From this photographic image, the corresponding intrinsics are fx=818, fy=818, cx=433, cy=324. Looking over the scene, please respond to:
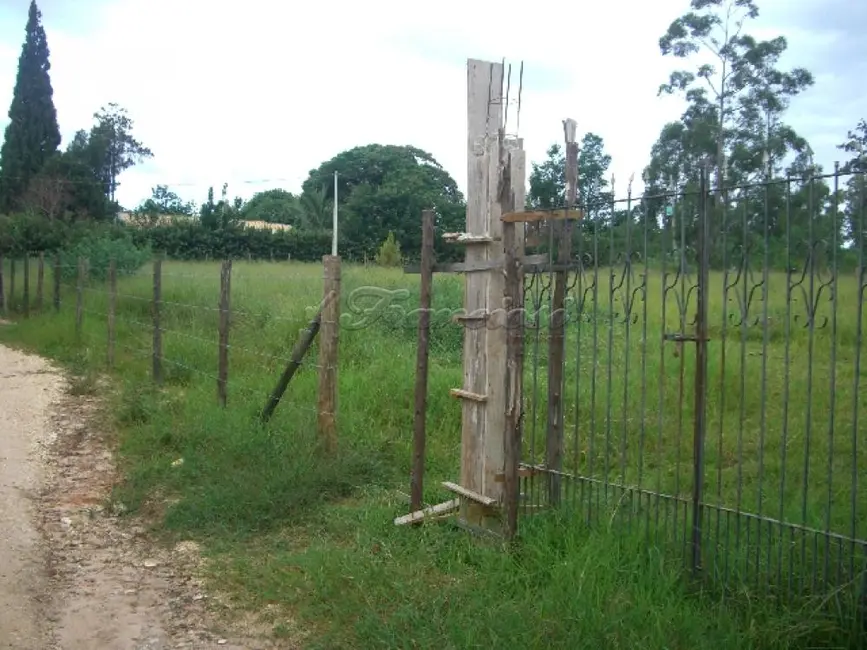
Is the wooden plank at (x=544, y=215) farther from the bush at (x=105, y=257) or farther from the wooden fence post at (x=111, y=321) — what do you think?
the bush at (x=105, y=257)

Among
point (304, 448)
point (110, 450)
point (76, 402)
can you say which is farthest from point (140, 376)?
point (304, 448)

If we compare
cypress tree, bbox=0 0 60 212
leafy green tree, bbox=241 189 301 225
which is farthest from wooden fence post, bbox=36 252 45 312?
leafy green tree, bbox=241 189 301 225

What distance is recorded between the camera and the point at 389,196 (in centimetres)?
3659

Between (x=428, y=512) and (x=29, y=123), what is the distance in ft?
118

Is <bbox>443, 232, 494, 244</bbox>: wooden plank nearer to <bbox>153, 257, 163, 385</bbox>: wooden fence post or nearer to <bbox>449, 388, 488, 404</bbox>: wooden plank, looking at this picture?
<bbox>449, 388, 488, 404</bbox>: wooden plank

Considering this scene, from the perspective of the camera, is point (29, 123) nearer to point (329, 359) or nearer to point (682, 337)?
point (329, 359)

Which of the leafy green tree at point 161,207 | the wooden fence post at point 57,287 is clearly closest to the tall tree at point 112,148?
the leafy green tree at point 161,207

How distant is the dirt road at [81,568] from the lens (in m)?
4.11

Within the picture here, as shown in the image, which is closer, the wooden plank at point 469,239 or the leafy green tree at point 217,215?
the wooden plank at point 469,239

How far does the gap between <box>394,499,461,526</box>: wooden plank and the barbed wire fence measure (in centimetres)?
143

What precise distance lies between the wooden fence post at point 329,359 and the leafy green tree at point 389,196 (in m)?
27.4

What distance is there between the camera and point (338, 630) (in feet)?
13.0

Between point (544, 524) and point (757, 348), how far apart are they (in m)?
5.25

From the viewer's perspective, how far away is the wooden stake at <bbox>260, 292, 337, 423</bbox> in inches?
259
